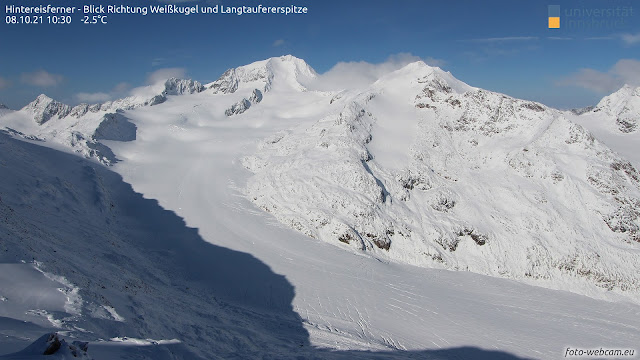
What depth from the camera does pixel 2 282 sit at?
1177 centimetres

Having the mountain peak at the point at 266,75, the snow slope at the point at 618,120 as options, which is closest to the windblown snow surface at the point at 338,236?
the mountain peak at the point at 266,75

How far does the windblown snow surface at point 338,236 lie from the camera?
53.8ft

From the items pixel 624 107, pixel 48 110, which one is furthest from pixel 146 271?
pixel 48 110

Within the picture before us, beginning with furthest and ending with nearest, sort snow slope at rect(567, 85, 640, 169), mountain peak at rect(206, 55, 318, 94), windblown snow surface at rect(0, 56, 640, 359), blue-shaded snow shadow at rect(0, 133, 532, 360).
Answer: mountain peak at rect(206, 55, 318, 94) < snow slope at rect(567, 85, 640, 169) < windblown snow surface at rect(0, 56, 640, 359) < blue-shaded snow shadow at rect(0, 133, 532, 360)

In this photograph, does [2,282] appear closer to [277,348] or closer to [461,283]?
[277,348]

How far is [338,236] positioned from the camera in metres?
39.8

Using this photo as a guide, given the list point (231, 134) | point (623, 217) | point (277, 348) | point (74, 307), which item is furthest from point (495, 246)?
point (231, 134)

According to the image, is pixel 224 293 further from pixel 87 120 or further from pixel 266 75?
pixel 266 75

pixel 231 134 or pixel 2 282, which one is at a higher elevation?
pixel 231 134

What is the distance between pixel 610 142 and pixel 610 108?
3081 centimetres

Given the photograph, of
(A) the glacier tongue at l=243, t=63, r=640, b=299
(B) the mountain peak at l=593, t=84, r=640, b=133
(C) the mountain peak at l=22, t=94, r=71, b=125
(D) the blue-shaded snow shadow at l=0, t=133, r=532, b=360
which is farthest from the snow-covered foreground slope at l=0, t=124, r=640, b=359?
(C) the mountain peak at l=22, t=94, r=71, b=125

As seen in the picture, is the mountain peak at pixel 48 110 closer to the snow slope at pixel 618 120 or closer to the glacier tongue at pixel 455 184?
the glacier tongue at pixel 455 184

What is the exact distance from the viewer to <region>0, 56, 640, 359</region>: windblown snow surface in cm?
1641

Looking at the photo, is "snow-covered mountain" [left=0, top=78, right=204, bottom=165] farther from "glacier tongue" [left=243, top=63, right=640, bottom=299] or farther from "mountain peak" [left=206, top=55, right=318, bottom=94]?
"glacier tongue" [left=243, top=63, right=640, bottom=299]
